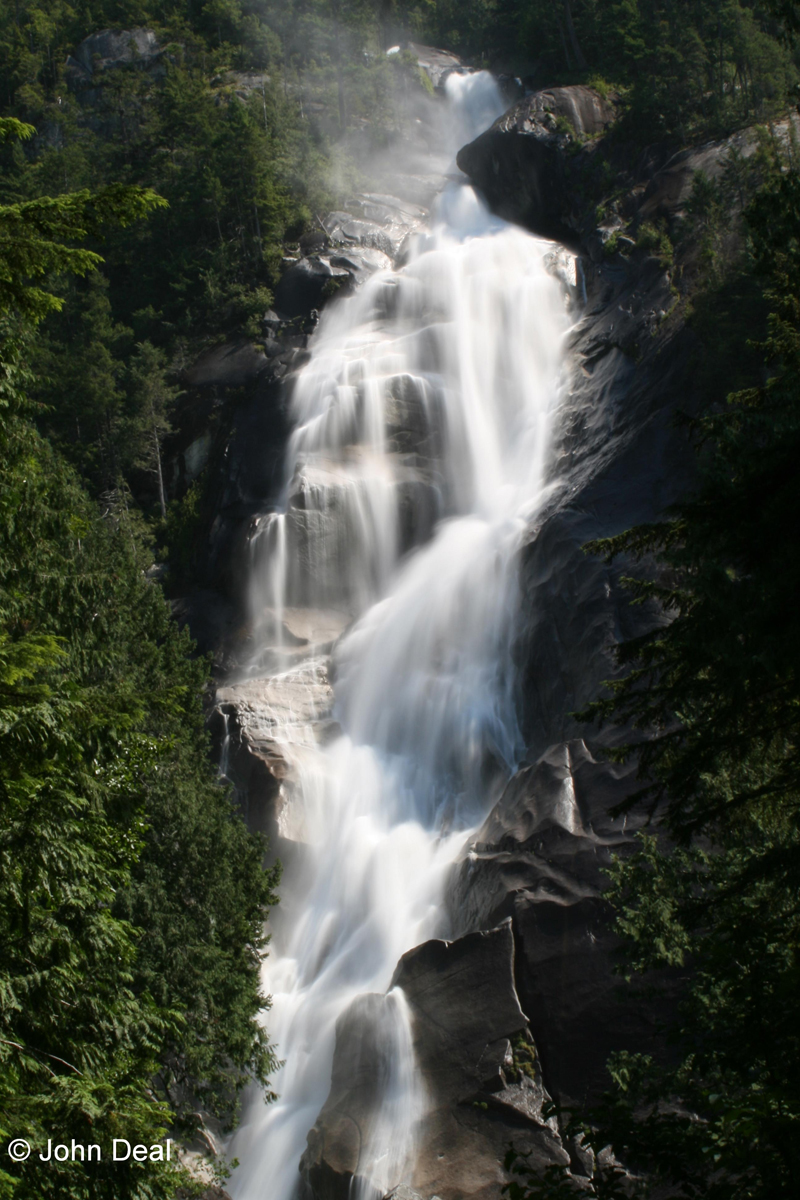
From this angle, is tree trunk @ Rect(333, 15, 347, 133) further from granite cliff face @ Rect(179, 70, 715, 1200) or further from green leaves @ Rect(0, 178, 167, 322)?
green leaves @ Rect(0, 178, 167, 322)

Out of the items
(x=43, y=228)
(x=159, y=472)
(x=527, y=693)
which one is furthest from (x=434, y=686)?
(x=43, y=228)

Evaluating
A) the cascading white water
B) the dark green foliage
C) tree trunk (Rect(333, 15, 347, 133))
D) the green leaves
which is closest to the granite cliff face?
the cascading white water

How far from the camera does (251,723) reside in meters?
24.4

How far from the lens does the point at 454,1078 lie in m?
14.3

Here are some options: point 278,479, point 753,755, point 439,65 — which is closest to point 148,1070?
point 753,755

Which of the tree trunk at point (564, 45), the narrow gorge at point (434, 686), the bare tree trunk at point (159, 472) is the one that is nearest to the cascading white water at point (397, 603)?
the narrow gorge at point (434, 686)

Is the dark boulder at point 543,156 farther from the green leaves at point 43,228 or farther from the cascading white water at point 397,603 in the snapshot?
the green leaves at point 43,228

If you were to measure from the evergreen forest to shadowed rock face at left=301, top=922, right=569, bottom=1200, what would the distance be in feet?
3.32

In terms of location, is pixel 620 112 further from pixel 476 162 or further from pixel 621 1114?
pixel 621 1114

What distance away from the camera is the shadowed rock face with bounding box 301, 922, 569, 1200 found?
13148 mm

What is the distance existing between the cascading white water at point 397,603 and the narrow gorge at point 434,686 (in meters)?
0.08

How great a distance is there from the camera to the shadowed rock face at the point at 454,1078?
1315 cm

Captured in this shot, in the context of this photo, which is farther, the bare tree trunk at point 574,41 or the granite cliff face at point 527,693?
the bare tree trunk at point 574,41

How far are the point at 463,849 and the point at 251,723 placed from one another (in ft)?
26.5
